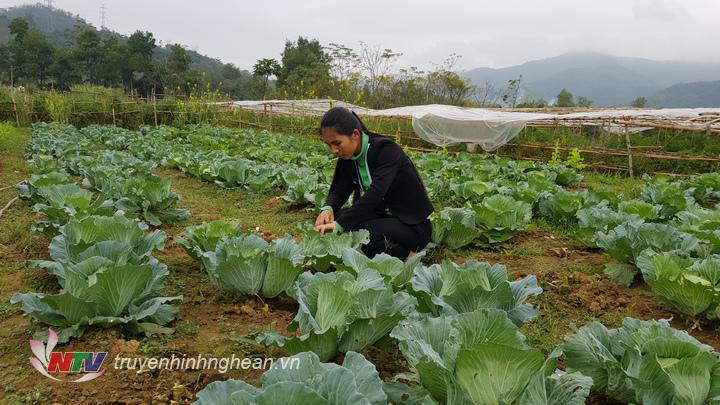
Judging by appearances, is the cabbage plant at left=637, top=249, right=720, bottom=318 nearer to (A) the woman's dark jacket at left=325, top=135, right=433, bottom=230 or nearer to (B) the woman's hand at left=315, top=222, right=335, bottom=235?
(A) the woman's dark jacket at left=325, top=135, right=433, bottom=230

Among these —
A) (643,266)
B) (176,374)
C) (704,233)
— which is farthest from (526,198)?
(176,374)

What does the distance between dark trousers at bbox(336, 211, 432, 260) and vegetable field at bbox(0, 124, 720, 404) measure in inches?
14.4

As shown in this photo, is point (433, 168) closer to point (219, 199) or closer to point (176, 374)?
point (219, 199)

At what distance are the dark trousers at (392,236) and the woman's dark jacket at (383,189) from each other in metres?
0.05

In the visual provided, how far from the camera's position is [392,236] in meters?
3.96

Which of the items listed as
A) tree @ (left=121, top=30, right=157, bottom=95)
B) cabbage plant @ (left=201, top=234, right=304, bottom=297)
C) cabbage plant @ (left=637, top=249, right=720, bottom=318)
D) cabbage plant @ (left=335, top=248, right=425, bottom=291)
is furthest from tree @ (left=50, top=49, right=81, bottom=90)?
cabbage plant @ (left=637, top=249, right=720, bottom=318)

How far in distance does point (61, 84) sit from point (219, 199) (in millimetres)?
54619

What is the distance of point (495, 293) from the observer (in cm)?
246

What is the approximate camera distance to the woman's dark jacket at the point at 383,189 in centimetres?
372

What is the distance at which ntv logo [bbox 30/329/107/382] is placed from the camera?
7.57 ft

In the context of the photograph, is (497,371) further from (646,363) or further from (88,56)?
(88,56)

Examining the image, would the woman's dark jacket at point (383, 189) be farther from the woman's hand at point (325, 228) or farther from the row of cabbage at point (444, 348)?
the row of cabbage at point (444, 348)

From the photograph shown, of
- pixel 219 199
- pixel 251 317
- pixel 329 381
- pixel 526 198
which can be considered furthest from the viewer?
pixel 219 199

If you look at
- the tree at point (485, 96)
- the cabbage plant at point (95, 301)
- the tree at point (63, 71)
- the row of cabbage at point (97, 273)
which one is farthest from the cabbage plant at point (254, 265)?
the tree at point (63, 71)
